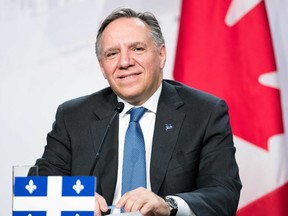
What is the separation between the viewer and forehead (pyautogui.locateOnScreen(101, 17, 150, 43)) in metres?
2.50

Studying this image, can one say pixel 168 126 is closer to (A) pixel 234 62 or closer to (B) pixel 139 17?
(B) pixel 139 17

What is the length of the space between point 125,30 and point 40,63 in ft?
3.69

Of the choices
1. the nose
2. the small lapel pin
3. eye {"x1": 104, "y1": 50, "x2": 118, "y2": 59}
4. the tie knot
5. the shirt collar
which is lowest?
the small lapel pin

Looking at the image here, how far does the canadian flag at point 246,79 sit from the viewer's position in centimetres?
317

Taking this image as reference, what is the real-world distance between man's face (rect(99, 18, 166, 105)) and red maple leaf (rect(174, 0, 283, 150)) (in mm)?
763

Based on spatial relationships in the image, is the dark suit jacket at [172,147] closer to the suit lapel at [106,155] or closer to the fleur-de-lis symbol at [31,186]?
the suit lapel at [106,155]

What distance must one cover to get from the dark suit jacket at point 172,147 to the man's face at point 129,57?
13 centimetres

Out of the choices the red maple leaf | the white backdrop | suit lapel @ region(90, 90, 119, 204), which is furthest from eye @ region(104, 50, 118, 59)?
the white backdrop

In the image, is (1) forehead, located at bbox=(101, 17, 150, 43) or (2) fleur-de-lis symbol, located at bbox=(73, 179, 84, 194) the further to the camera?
(1) forehead, located at bbox=(101, 17, 150, 43)

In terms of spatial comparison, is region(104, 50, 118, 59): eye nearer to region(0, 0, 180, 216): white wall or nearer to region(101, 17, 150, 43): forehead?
region(101, 17, 150, 43): forehead

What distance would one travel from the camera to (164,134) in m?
2.46

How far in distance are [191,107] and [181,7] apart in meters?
0.99

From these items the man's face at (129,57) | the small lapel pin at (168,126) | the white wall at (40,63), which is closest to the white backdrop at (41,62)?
the white wall at (40,63)

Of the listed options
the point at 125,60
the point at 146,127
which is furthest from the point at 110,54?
the point at 146,127
